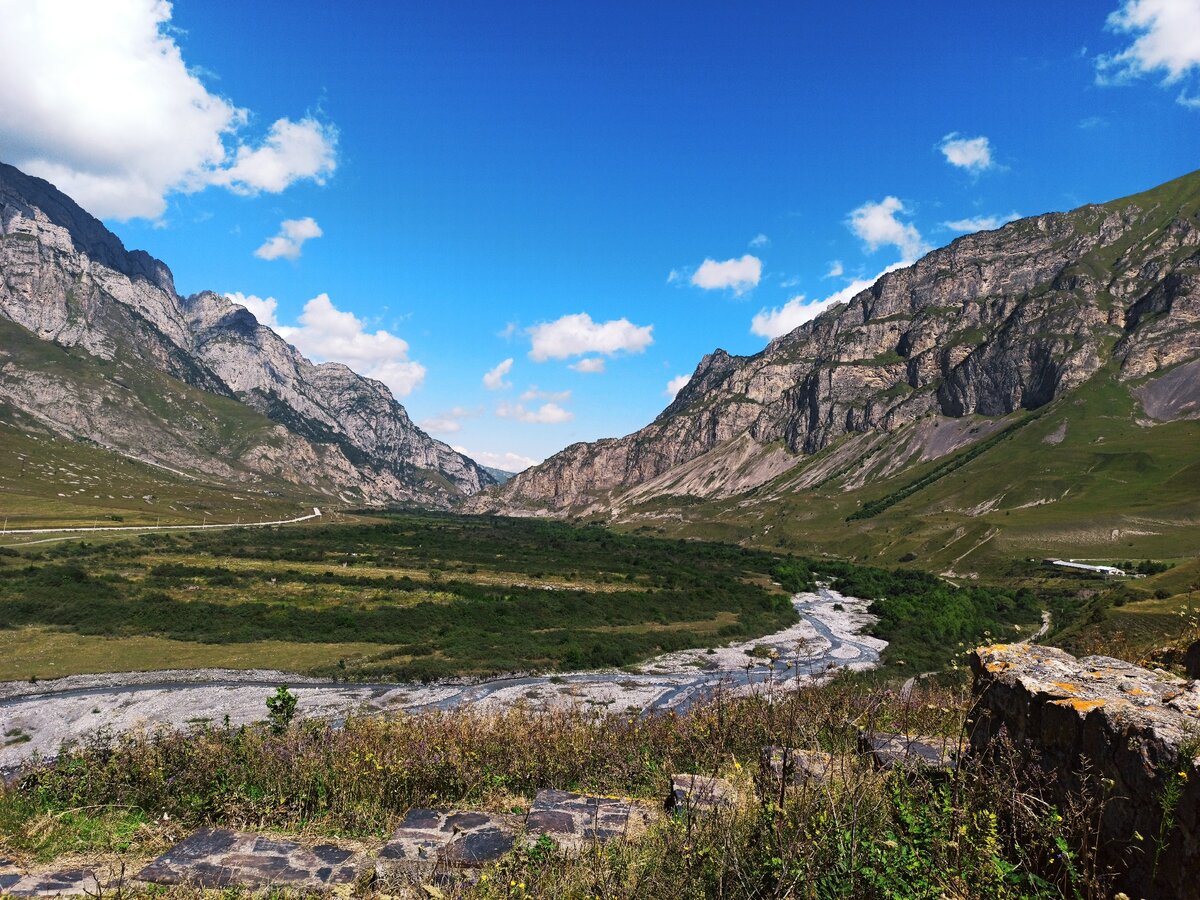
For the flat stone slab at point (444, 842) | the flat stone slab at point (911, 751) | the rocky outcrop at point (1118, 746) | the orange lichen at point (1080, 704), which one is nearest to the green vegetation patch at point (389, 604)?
the flat stone slab at point (444, 842)

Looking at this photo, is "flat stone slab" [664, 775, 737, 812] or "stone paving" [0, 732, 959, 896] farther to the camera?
"flat stone slab" [664, 775, 737, 812]

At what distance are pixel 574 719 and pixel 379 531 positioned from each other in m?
167

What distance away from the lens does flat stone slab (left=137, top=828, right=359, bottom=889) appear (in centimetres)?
580

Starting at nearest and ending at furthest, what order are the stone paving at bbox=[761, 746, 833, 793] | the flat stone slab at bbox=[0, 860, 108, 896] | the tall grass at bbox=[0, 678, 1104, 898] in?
the tall grass at bbox=[0, 678, 1104, 898], the flat stone slab at bbox=[0, 860, 108, 896], the stone paving at bbox=[761, 746, 833, 793]

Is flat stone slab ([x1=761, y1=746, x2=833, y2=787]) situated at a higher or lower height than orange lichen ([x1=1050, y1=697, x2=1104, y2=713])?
lower

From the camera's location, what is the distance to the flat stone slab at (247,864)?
5.80m

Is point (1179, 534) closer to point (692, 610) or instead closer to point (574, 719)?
point (692, 610)

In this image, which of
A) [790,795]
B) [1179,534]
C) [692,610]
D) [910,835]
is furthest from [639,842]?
[1179,534]

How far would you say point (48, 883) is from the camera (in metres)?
5.82

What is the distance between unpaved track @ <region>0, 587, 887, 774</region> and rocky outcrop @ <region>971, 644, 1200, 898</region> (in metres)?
24.9

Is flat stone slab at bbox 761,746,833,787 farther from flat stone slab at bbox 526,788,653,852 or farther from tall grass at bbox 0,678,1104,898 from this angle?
flat stone slab at bbox 526,788,653,852

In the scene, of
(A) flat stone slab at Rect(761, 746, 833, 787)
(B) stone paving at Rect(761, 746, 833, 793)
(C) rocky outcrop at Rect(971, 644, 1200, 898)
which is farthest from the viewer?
(A) flat stone slab at Rect(761, 746, 833, 787)

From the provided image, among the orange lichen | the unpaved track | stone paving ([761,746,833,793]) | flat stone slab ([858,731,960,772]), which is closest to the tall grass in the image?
stone paving ([761,746,833,793])

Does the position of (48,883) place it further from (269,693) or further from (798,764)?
(269,693)
